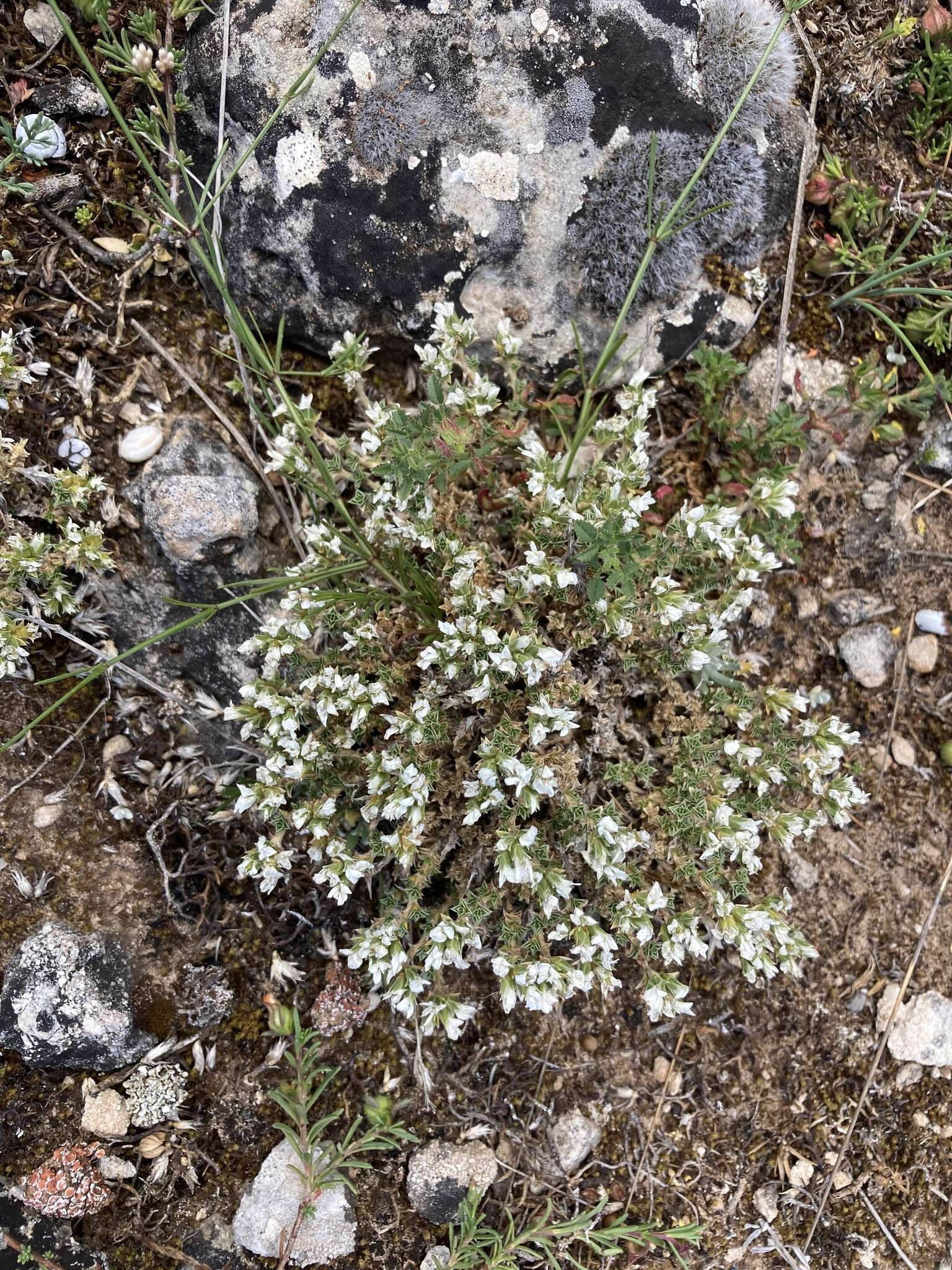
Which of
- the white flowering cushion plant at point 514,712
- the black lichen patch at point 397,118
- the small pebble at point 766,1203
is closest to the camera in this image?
the white flowering cushion plant at point 514,712

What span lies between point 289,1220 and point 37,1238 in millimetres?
1121

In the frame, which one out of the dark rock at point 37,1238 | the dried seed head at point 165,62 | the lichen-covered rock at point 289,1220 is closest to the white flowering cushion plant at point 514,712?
the lichen-covered rock at point 289,1220

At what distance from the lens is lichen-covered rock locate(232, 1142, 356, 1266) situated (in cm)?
429

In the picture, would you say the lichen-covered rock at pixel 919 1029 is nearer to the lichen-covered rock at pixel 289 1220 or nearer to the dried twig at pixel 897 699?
the dried twig at pixel 897 699

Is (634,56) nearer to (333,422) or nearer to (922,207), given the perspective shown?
(922,207)

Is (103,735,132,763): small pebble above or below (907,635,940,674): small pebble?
below

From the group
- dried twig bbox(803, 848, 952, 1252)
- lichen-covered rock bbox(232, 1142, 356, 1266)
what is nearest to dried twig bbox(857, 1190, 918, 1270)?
dried twig bbox(803, 848, 952, 1252)

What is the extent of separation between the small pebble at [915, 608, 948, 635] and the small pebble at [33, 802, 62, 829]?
4520 mm

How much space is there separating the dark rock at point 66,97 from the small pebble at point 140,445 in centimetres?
156

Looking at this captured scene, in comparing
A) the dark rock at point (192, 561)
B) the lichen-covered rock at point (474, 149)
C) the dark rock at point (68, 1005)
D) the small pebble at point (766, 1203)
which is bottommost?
the small pebble at point (766, 1203)

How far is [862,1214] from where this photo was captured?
470 cm

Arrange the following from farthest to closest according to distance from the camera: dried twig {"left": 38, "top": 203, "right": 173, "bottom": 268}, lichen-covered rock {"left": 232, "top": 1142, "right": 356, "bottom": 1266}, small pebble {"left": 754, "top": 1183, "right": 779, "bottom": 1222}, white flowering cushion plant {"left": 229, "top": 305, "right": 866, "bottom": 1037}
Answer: small pebble {"left": 754, "top": 1183, "right": 779, "bottom": 1222}
dried twig {"left": 38, "top": 203, "right": 173, "bottom": 268}
lichen-covered rock {"left": 232, "top": 1142, "right": 356, "bottom": 1266}
white flowering cushion plant {"left": 229, "top": 305, "right": 866, "bottom": 1037}

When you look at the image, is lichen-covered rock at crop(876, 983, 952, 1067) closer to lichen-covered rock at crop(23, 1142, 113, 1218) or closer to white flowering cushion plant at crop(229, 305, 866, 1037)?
white flowering cushion plant at crop(229, 305, 866, 1037)

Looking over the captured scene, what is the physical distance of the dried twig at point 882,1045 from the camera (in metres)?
4.67
